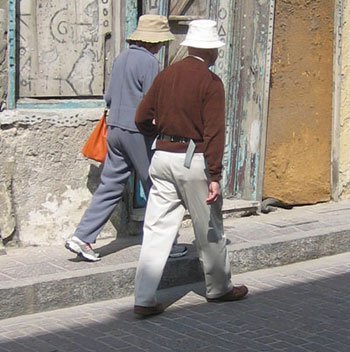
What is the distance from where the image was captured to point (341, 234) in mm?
8195

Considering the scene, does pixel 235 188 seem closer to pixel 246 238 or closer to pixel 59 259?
pixel 246 238

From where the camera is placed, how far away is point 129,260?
23.4 feet

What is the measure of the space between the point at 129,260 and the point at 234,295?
0.85m

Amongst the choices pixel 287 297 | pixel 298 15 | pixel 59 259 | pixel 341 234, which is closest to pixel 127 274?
pixel 59 259

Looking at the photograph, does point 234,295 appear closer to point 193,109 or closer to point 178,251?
point 178,251

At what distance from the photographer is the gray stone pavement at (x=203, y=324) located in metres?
5.82

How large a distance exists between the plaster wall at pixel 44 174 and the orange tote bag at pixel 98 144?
0.37 meters

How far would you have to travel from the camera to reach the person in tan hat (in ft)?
22.6

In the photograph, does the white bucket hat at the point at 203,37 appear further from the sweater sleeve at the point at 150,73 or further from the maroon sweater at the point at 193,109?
the sweater sleeve at the point at 150,73

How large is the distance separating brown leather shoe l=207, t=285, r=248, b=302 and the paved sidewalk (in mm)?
505

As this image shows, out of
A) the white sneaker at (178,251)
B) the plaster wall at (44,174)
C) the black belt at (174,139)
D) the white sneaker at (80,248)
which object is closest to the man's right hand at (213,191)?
the black belt at (174,139)

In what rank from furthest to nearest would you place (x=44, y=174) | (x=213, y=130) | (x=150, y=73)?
(x=44, y=174), (x=150, y=73), (x=213, y=130)

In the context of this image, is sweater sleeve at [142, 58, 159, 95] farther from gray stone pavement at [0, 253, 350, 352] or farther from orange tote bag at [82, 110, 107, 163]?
gray stone pavement at [0, 253, 350, 352]

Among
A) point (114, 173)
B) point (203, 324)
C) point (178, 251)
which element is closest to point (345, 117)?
point (178, 251)
